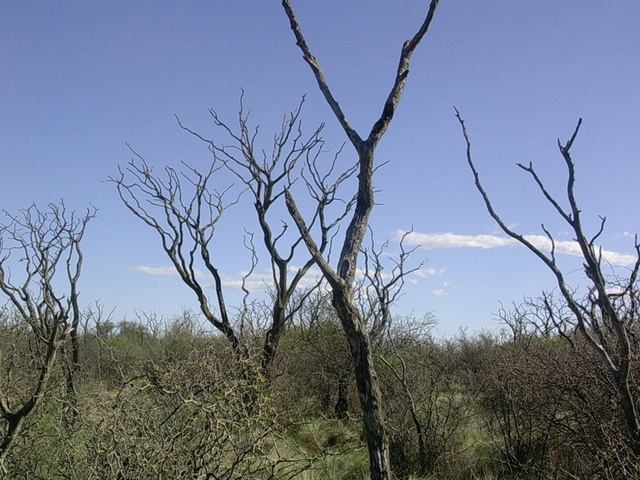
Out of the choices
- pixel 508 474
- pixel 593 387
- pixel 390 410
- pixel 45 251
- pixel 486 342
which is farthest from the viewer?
Answer: pixel 486 342

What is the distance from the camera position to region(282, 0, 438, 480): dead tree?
18.3 feet

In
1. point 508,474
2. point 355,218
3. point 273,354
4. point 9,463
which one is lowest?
point 508,474

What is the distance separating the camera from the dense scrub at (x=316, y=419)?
5.50 m

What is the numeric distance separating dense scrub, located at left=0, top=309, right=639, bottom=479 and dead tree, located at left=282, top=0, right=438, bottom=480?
101cm

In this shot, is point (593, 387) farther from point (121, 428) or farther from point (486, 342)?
point (486, 342)

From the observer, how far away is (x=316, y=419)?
8.81 m

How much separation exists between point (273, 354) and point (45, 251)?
9567mm

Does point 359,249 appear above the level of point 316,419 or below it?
above

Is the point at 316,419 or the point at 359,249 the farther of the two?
the point at 316,419

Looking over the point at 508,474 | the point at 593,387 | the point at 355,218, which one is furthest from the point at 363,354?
the point at 508,474

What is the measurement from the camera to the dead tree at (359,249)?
557 centimetres

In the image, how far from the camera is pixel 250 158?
12359 millimetres

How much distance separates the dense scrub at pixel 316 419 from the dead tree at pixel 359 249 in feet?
3.31

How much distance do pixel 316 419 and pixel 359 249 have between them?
3.64 metres
